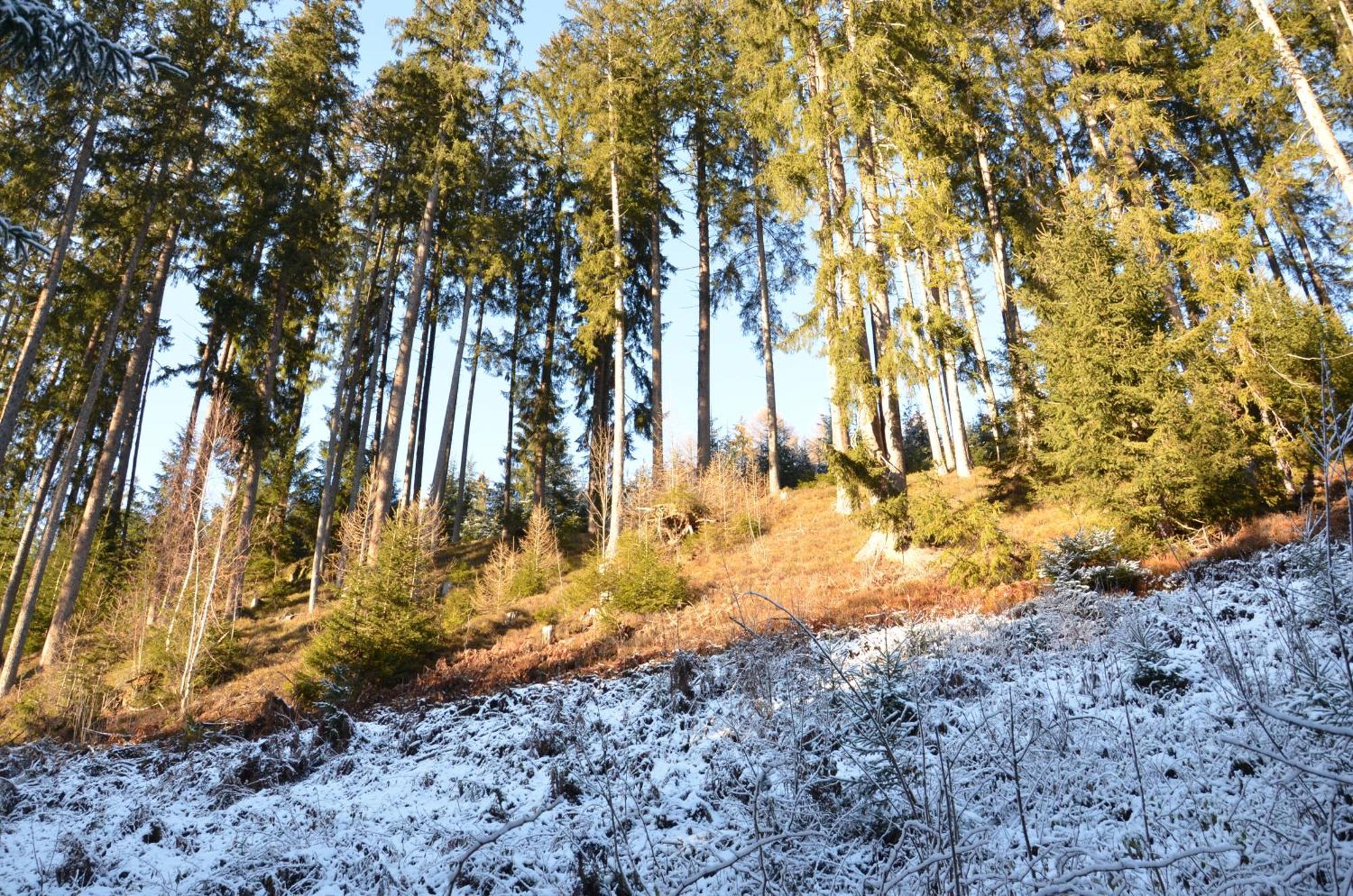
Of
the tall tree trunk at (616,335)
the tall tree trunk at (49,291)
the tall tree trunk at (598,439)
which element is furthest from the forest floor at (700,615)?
the tall tree trunk at (49,291)

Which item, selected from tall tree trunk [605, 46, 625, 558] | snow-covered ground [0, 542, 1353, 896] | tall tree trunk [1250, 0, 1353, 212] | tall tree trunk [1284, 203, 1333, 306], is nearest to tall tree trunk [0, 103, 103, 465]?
snow-covered ground [0, 542, 1353, 896]

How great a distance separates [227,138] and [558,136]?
31.0 feet

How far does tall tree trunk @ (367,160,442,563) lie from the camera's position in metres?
16.0

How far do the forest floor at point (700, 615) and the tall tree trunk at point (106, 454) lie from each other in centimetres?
160

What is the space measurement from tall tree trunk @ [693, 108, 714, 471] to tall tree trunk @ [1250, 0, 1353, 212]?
14.3 metres

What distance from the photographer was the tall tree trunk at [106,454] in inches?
556

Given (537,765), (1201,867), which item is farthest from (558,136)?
(1201,867)

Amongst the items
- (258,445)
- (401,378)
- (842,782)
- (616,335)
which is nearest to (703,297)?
(616,335)

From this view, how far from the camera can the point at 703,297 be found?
2238 centimetres

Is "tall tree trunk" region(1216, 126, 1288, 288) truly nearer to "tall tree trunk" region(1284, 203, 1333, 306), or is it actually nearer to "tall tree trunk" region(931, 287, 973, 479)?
"tall tree trunk" region(1284, 203, 1333, 306)

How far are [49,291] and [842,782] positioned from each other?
17018 mm

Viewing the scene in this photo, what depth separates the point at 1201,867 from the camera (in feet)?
9.28

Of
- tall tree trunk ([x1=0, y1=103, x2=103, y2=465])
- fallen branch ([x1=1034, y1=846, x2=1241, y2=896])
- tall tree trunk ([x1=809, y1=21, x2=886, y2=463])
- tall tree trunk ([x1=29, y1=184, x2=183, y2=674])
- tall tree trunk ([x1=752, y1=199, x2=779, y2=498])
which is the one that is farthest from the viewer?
tall tree trunk ([x1=752, y1=199, x2=779, y2=498])

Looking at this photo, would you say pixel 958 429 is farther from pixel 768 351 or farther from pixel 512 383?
pixel 512 383
